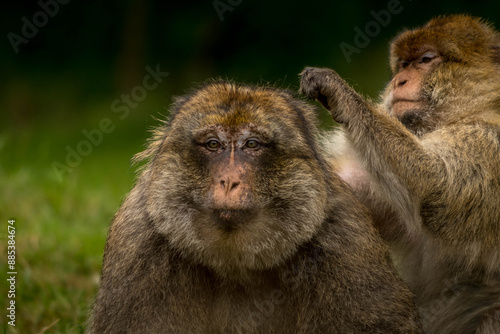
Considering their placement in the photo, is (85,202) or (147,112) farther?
(147,112)

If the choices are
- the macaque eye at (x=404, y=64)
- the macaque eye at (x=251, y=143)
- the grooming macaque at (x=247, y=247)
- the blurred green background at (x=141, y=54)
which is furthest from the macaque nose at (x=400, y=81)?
the blurred green background at (x=141, y=54)

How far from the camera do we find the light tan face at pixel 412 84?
5.99 m

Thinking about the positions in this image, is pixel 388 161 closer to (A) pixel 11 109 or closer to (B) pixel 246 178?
(B) pixel 246 178

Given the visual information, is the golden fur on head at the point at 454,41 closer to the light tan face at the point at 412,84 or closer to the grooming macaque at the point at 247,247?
the light tan face at the point at 412,84

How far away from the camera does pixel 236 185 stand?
4.30 metres

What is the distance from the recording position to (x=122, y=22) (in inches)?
695

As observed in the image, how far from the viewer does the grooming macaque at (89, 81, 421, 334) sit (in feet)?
14.8

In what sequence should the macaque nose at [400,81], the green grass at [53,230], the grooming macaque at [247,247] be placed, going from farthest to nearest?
the green grass at [53,230] → the macaque nose at [400,81] → the grooming macaque at [247,247]

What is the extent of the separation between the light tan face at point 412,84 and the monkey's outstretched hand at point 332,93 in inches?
20.8

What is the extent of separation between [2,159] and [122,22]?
7.04 metres

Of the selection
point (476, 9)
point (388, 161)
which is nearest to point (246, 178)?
point (388, 161)

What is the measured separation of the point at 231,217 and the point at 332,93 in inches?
64.8

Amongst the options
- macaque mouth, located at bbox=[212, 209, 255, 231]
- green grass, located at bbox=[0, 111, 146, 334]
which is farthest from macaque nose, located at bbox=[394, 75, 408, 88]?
green grass, located at bbox=[0, 111, 146, 334]

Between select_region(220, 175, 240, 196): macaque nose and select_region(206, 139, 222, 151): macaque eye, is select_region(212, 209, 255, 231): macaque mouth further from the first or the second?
select_region(206, 139, 222, 151): macaque eye
